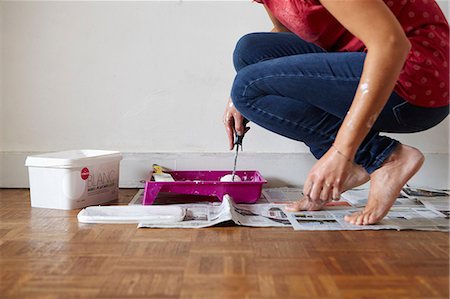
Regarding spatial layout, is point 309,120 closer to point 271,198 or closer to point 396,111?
point 396,111

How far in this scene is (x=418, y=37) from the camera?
1009 millimetres

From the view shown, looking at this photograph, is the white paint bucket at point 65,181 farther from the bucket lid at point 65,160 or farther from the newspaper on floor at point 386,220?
the newspaper on floor at point 386,220

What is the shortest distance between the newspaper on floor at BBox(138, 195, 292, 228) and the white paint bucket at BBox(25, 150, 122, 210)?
0.28 meters

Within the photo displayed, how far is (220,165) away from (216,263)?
35.1 inches

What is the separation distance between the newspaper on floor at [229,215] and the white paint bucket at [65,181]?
28 centimetres

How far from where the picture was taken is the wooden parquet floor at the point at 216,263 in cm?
74

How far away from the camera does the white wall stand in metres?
1.73

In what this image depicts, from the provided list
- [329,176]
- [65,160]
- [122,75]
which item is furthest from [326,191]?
[122,75]

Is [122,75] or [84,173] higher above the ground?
[122,75]

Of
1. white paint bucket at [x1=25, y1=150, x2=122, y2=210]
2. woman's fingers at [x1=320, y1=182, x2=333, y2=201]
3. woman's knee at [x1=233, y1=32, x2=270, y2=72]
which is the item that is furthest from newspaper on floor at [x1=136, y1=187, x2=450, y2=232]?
woman's knee at [x1=233, y1=32, x2=270, y2=72]

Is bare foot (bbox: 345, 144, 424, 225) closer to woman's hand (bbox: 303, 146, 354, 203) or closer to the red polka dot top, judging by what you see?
the red polka dot top

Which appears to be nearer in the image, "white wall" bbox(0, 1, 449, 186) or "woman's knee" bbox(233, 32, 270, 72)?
"woman's knee" bbox(233, 32, 270, 72)

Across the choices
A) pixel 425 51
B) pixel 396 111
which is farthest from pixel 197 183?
pixel 425 51

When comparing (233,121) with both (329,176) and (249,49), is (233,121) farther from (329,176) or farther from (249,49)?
(329,176)
